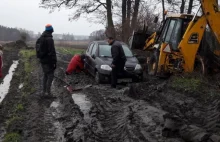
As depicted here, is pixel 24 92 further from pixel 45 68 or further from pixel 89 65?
pixel 89 65

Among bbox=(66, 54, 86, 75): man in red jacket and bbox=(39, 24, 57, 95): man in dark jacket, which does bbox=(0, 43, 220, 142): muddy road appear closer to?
bbox=(39, 24, 57, 95): man in dark jacket

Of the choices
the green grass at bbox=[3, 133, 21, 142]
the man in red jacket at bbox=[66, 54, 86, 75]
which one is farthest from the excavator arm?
the green grass at bbox=[3, 133, 21, 142]

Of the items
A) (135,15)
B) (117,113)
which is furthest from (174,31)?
(135,15)

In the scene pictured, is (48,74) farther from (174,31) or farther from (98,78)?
(174,31)

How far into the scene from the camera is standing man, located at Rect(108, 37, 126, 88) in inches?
460

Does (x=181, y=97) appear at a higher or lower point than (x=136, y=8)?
lower

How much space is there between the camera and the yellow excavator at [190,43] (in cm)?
1122

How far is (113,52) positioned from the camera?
11.7 metres

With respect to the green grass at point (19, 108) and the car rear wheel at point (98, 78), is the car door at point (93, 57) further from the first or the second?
the green grass at point (19, 108)

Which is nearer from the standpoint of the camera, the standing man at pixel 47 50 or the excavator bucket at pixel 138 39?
the standing man at pixel 47 50

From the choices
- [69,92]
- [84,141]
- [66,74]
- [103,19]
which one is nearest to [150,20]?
[103,19]

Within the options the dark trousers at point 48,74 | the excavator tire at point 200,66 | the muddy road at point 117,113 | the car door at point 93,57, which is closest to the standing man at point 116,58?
the muddy road at point 117,113

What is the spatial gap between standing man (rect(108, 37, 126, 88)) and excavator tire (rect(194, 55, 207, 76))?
2.48 metres

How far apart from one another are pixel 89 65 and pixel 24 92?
372 centimetres
